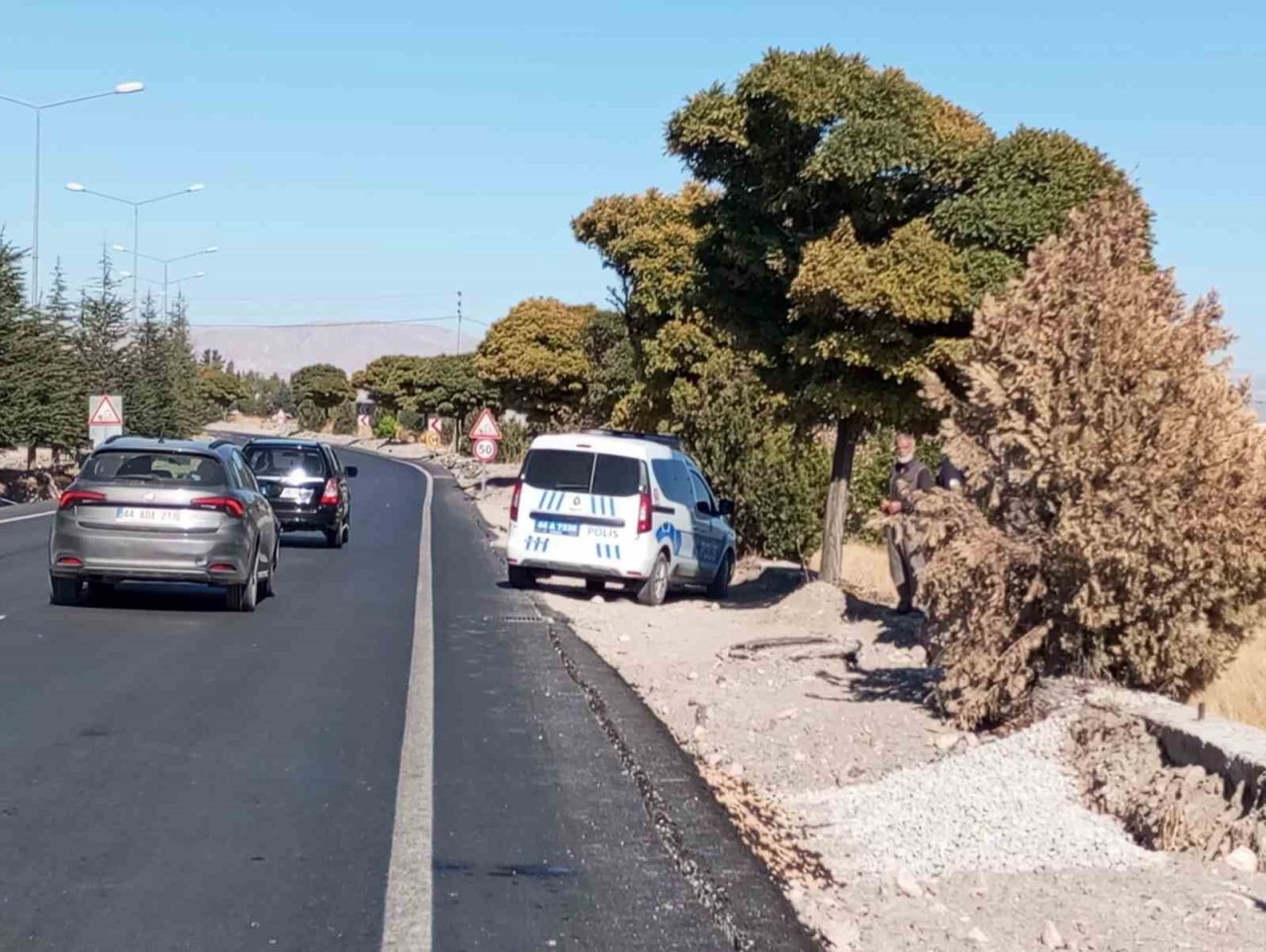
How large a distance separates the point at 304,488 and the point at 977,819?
65.0 ft

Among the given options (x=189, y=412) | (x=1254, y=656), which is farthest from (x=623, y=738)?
(x=189, y=412)

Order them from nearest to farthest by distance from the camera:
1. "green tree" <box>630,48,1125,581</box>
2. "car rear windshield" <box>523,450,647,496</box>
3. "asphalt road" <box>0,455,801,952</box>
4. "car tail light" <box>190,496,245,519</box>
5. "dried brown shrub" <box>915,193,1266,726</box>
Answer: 1. "asphalt road" <box>0,455,801,952</box>
2. "dried brown shrub" <box>915,193,1266,726</box>
3. "green tree" <box>630,48,1125,581</box>
4. "car tail light" <box>190,496,245,519</box>
5. "car rear windshield" <box>523,450,647,496</box>

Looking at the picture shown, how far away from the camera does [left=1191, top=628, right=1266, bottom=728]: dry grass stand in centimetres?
1101

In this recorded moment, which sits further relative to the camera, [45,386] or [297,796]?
[45,386]

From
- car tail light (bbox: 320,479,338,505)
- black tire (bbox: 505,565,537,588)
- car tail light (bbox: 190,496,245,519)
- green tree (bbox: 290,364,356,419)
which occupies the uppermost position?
green tree (bbox: 290,364,356,419)

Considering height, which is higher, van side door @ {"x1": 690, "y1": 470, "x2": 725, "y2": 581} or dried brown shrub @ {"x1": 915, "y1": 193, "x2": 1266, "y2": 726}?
dried brown shrub @ {"x1": 915, "y1": 193, "x2": 1266, "y2": 726}

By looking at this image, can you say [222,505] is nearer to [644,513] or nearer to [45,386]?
[644,513]

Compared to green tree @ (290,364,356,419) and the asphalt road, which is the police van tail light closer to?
the asphalt road

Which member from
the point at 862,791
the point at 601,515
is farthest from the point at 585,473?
the point at 862,791

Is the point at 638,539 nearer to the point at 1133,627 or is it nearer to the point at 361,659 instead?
the point at 361,659

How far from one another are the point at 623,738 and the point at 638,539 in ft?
29.0

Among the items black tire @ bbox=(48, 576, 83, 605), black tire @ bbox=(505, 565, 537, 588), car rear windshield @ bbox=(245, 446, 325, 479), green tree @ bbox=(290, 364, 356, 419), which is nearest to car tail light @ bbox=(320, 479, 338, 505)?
car rear windshield @ bbox=(245, 446, 325, 479)

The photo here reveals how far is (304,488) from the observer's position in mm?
26438

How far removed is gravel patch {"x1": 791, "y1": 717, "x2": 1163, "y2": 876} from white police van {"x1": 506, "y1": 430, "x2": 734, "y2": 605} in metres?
10.0
